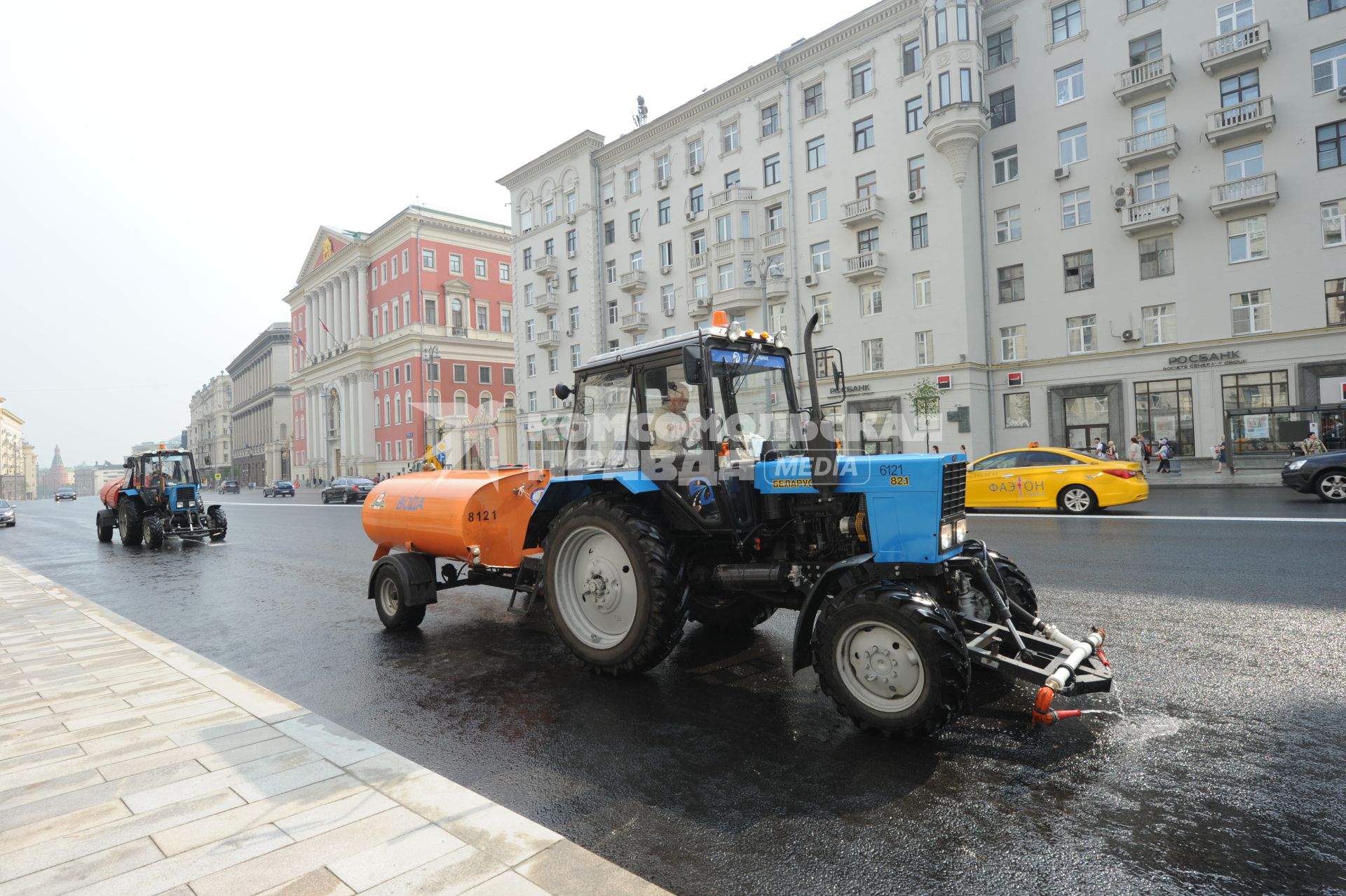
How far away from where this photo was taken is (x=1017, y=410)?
104 feet

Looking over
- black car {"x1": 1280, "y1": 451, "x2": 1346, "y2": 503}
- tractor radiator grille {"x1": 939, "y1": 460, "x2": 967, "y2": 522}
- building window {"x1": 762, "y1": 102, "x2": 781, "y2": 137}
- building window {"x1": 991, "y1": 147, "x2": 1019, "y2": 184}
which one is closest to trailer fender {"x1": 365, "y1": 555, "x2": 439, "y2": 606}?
tractor radiator grille {"x1": 939, "y1": 460, "x2": 967, "y2": 522}

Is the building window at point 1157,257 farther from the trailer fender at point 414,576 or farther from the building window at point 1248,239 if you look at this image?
the trailer fender at point 414,576

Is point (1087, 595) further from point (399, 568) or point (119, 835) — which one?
point (119, 835)

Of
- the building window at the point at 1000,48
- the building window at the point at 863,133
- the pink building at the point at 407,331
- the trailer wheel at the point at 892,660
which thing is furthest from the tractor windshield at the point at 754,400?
the pink building at the point at 407,331

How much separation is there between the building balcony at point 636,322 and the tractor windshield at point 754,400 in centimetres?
3882

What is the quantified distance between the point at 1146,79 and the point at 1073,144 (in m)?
3.13

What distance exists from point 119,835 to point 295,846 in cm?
84

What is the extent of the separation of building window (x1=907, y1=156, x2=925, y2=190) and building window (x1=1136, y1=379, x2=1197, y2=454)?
40.9 ft

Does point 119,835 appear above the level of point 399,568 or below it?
below

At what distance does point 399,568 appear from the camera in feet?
23.4

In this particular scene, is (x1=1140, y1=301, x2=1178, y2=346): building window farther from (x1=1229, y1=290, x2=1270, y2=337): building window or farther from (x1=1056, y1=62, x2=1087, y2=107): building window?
(x1=1056, y1=62, x2=1087, y2=107): building window

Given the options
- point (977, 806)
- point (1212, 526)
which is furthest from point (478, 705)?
point (1212, 526)

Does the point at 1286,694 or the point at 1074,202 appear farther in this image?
the point at 1074,202

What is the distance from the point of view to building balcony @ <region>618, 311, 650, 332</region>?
144 feet
